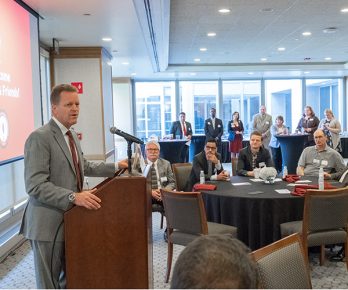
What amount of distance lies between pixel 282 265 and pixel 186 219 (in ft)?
6.09

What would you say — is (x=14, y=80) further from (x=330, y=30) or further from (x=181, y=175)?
(x=330, y=30)

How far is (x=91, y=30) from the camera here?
626 cm

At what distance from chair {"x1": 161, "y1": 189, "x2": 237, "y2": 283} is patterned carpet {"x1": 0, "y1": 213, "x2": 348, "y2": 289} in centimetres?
23

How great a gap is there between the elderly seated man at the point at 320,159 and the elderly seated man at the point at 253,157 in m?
0.52

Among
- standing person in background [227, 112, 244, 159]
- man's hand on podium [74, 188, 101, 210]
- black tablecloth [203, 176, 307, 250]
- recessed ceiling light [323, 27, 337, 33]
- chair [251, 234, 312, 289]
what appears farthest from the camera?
standing person in background [227, 112, 244, 159]

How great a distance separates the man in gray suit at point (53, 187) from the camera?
201 centimetres

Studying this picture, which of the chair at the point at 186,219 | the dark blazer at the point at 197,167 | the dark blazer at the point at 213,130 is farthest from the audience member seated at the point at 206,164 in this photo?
the dark blazer at the point at 213,130

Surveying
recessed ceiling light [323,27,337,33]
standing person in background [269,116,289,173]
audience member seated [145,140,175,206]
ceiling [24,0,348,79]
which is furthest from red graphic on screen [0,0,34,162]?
standing person in background [269,116,289,173]

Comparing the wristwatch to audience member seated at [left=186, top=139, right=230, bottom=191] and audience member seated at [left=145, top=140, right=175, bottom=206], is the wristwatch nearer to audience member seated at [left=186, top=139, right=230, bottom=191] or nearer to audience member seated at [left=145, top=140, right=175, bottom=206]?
audience member seated at [left=145, top=140, right=175, bottom=206]

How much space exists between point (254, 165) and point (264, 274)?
3770 millimetres

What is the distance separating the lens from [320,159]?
5324 mm

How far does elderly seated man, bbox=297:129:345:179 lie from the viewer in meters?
5.23

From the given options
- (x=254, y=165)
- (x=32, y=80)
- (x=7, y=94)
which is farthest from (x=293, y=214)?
(x=32, y=80)

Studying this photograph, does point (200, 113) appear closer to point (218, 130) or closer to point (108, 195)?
point (218, 130)
